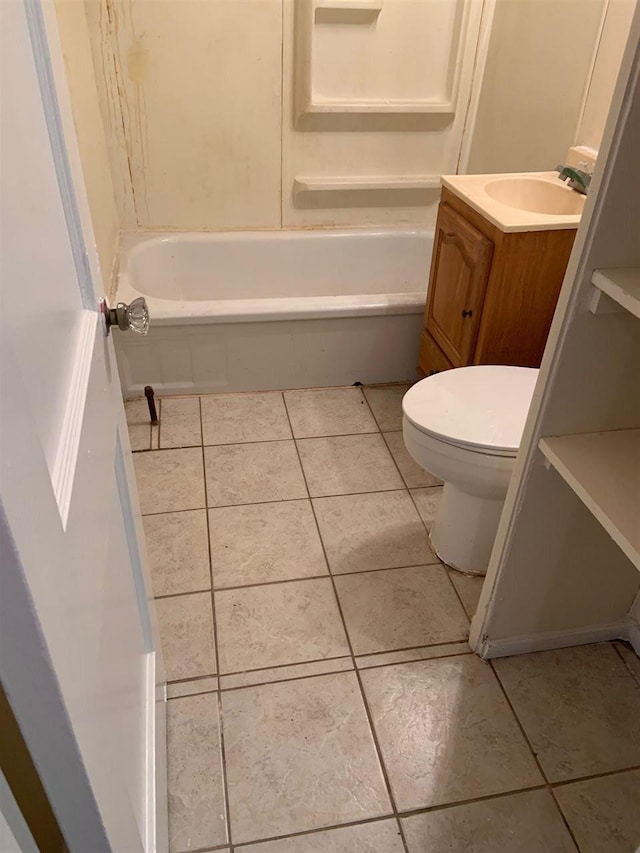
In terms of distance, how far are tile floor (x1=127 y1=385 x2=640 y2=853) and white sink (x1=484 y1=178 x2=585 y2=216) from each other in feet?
3.16

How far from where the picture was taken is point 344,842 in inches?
48.8

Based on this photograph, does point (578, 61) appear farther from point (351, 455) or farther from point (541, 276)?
point (351, 455)

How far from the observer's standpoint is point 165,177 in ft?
8.87

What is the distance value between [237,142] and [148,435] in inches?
51.0

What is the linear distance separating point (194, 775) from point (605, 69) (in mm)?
2415

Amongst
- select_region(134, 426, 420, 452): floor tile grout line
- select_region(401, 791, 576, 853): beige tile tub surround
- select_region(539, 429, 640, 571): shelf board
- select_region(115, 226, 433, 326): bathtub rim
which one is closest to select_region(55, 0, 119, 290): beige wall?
select_region(115, 226, 433, 326): bathtub rim

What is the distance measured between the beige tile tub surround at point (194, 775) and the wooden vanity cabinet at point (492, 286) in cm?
127

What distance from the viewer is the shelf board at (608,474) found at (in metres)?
1.04

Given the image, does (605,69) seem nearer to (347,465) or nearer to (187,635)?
(347,465)

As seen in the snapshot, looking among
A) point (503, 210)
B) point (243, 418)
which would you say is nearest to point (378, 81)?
point (503, 210)

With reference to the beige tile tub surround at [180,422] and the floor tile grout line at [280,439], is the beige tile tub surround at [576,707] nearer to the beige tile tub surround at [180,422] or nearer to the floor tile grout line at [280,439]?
the floor tile grout line at [280,439]

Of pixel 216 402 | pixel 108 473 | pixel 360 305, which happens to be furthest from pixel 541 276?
pixel 108 473

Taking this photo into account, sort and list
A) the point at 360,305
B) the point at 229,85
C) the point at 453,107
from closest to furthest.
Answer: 1. the point at 360,305
2. the point at 229,85
3. the point at 453,107

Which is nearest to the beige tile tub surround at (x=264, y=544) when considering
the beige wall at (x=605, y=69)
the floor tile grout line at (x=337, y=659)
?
the floor tile grout line at (x=337, y=659)
